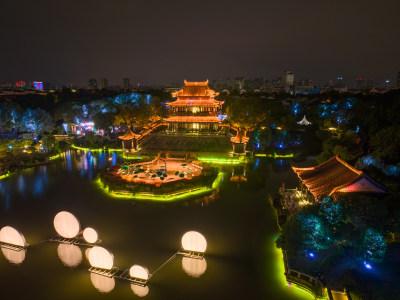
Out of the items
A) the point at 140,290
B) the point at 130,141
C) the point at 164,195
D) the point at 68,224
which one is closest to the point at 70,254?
the point at 68,224

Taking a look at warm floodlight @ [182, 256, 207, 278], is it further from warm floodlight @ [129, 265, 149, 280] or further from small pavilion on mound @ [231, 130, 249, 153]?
small pavilion on mound @ [231, 130, 249, 153]

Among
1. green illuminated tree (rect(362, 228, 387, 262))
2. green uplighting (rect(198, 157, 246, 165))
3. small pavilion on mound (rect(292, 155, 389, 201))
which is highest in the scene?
small pavilion on mound (rect(292, 155, 389, 201))

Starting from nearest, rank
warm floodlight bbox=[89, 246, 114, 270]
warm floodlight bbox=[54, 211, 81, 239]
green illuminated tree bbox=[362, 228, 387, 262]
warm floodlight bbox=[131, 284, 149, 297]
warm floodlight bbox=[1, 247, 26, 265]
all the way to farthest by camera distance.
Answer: green illuminated tree bbox=[362, 228, 387, 262]
warm floodlight bbox=[131, 284, 149, 297]
warm floodlight bbox=[89, 246, 114, 270]
warm floodlight bbox=[1, 247, 26, 265]
warm floodlight bbox=[54, 211, 81, 239]

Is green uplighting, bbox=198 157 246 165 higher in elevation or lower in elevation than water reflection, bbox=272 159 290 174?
higher

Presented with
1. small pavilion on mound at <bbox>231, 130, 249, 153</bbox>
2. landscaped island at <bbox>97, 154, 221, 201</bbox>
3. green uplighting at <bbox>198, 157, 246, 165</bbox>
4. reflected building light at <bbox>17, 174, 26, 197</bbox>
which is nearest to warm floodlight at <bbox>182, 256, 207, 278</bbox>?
landscaped island at <bbox>97, 154, 221, 201</bbox>

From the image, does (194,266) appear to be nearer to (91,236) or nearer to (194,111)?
(91,236)
